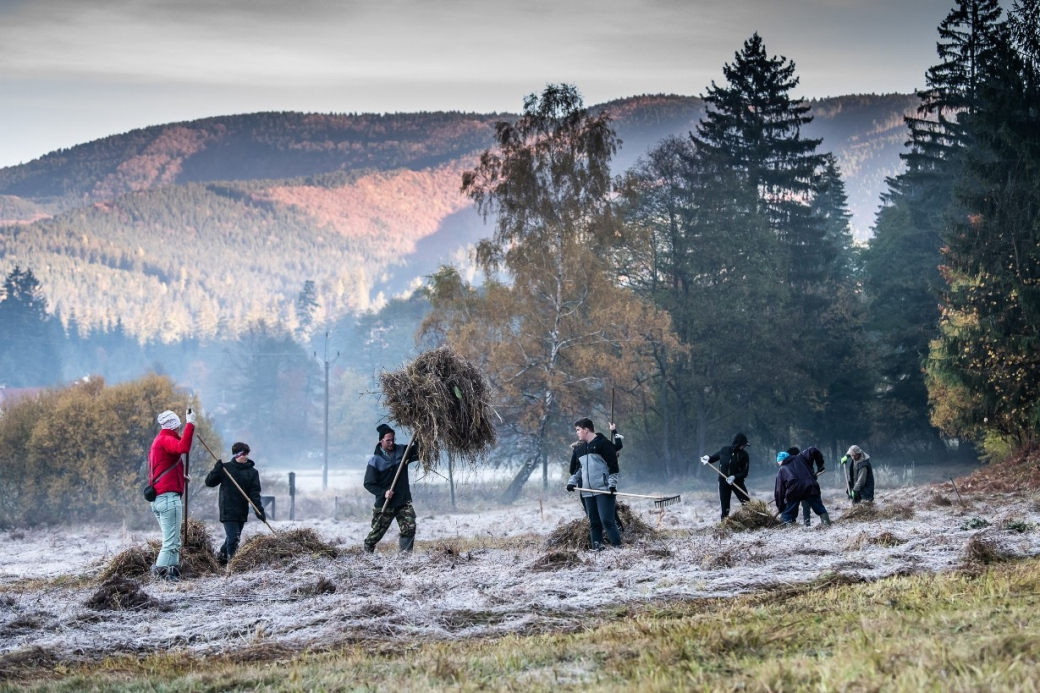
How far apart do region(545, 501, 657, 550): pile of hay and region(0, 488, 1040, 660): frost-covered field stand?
0.36m

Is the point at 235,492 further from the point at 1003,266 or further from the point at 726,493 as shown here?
the point at 1003,266

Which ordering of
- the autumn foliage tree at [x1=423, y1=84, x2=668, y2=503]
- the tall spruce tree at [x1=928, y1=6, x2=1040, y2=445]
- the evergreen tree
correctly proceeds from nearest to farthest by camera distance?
1. the tall spruce tree at [x1=928, y1=6, x2=1040, y2=445]
2. the autumn foliage tree at [x1=423, y1=84, x2=668, y2=503]
3. the evergreen tree

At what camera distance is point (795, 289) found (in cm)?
5447

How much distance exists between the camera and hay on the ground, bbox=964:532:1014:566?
489 inches

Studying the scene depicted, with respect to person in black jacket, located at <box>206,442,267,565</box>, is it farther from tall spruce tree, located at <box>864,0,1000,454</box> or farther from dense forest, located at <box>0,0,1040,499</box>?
tall spruce tree, located at <box>864,0,1000,454</box>

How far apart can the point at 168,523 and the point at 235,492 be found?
255 cm

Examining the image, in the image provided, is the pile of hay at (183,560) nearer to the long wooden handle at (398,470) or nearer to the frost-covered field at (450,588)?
the frost-covered field at (450,588)

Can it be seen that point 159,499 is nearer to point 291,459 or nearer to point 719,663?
point 719,663

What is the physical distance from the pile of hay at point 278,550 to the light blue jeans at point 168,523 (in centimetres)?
75

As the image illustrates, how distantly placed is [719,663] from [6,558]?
22184mm

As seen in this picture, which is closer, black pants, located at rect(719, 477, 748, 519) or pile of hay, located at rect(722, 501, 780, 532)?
pile of hay, located at rect(722, 501, 780, 532)

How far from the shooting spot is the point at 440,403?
17656 millimetres

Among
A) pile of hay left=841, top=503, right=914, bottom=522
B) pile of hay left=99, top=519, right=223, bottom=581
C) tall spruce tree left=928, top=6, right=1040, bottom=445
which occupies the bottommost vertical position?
pile of hay left=99, top=519, right=223, bottom=581

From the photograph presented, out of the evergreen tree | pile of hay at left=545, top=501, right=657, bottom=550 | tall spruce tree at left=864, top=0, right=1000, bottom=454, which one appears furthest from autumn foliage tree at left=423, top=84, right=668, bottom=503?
the evergreen tree
